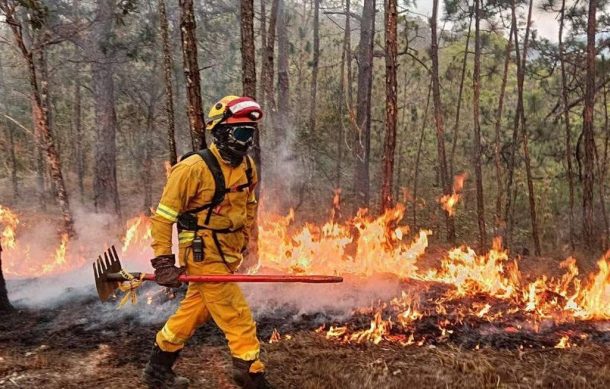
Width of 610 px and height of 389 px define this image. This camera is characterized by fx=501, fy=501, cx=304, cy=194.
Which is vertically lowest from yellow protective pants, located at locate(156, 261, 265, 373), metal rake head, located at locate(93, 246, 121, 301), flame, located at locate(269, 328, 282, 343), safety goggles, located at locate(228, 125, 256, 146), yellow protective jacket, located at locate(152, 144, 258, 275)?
flame, located at locate(269, 328, 282, 343)

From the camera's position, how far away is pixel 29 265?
1009cm

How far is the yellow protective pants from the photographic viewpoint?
12.2ft

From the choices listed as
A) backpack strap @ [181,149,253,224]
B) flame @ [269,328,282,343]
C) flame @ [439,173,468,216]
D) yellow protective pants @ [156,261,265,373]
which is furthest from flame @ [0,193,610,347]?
backpack strap @ [181,149,253,224]

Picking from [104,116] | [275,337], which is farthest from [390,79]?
[104,116]

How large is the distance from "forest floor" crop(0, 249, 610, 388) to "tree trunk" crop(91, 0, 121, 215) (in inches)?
396

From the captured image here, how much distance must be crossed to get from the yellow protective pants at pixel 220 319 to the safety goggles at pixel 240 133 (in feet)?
3.57

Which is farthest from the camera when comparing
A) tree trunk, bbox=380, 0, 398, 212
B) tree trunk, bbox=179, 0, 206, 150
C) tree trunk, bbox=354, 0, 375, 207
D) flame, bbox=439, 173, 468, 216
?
tree trunk, bbox=354, 0, 375, 207

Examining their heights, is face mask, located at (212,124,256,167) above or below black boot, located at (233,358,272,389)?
above

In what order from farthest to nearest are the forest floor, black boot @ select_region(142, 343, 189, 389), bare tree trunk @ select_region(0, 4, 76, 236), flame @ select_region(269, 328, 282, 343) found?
Answer: 1. bare tree trunk @ select_region(0, 4, 76, 236)
2. flame @ select_region(269, 328, 282, 343)
3. the forest floor
4. black boot @ select_region(142, 343, 189, 389)

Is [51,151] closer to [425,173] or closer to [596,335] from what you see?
[596,335]

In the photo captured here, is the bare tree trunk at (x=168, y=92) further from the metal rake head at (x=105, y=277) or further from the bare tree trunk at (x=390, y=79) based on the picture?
the bare tree trunk at (x=390, y=79)

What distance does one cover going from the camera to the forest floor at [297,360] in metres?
4.09

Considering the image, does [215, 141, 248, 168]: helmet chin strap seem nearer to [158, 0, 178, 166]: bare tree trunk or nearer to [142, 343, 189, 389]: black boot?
[142, 343, 189, 389]: black boot

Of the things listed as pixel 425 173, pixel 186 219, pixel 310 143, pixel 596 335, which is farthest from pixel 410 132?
pixel 186 219
